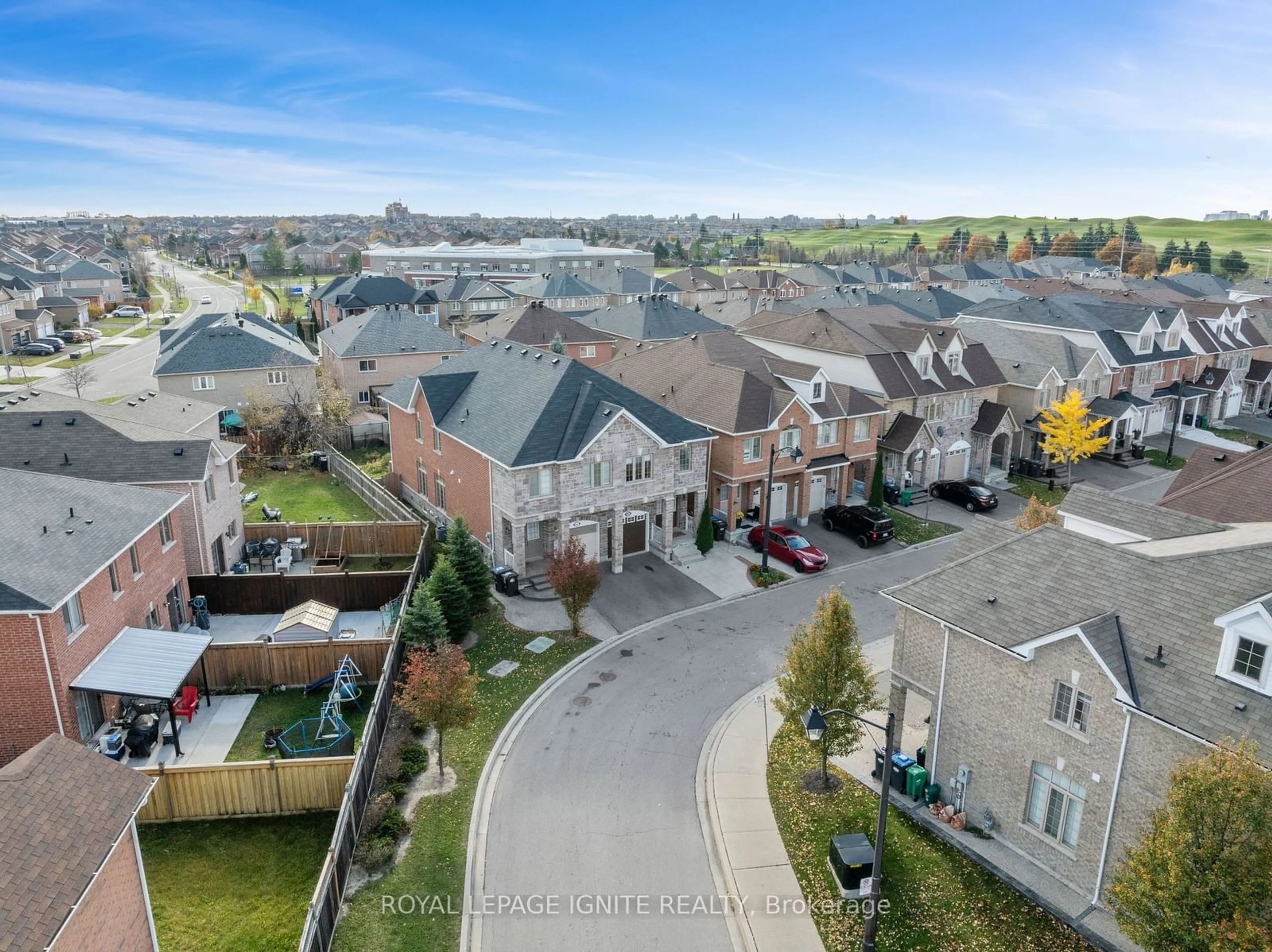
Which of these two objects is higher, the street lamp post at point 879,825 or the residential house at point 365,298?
the residential house at point 365,298

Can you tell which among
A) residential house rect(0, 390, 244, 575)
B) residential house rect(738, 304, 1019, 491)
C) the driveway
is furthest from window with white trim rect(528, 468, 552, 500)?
residential house rect(738, 304, 1019, 491)

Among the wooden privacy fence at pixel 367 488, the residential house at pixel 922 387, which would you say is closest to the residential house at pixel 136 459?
the wooden privacy fence at pixel 367 488

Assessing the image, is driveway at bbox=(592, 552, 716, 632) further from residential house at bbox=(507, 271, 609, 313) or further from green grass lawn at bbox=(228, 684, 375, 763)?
residential house at bbox=(507, 271, 609, 313)

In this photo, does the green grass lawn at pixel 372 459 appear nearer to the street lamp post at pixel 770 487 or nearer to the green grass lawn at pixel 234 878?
the street lamp post at pixel 770 487

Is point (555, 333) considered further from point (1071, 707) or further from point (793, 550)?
point (1071, 707)

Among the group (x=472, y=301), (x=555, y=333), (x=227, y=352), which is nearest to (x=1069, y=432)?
(x=555, y=333)

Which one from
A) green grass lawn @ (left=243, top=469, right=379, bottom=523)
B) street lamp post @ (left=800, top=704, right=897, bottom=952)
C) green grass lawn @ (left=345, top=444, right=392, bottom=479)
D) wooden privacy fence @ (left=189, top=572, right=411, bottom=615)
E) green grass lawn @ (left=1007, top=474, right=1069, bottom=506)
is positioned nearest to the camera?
street lamp post @ (left=800, top=704, right=897, bottom=952)
